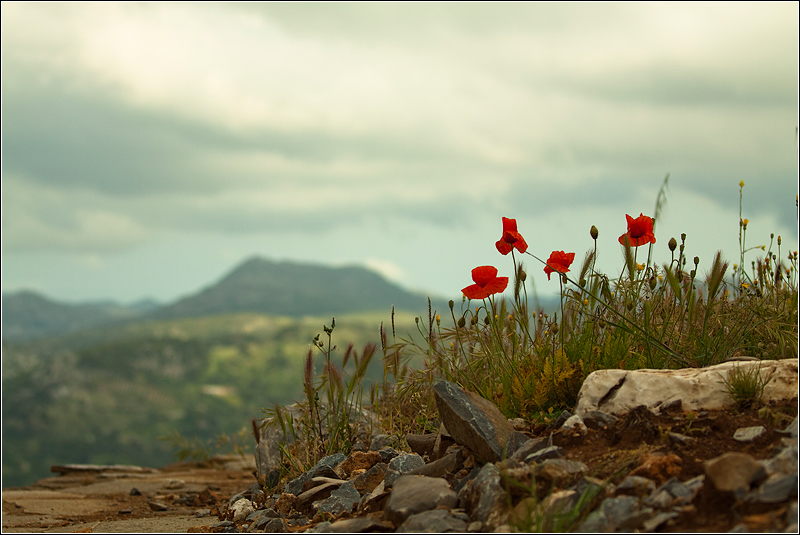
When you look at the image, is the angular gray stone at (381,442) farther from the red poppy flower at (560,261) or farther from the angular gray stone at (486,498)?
the red poppy flower at (560,261)

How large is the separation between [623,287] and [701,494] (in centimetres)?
256

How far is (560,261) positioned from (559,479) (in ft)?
7.29

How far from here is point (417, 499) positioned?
4578 millimetres

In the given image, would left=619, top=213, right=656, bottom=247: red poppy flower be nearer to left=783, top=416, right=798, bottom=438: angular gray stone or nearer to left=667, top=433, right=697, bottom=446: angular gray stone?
left=667, top=433, right=697, bottom=446: angular gray stone

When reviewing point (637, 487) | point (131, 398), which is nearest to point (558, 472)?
point (637, 487)

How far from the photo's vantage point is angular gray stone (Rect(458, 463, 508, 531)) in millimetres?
4223

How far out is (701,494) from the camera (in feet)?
12.5

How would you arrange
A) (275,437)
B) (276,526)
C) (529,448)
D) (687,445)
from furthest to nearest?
(275,437)
(276,526)
(529,448)
(687,445)

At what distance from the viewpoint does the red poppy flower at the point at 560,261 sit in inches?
228

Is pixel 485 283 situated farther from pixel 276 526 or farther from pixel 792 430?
pixel 276 526

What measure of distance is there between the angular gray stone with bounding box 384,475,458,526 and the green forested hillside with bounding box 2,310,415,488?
129378 millimetres

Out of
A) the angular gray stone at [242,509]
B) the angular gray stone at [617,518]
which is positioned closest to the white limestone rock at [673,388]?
the angular gray stone at [617,518]

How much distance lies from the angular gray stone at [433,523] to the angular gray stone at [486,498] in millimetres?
144

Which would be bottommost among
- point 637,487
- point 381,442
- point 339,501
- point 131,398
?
point 131,398
